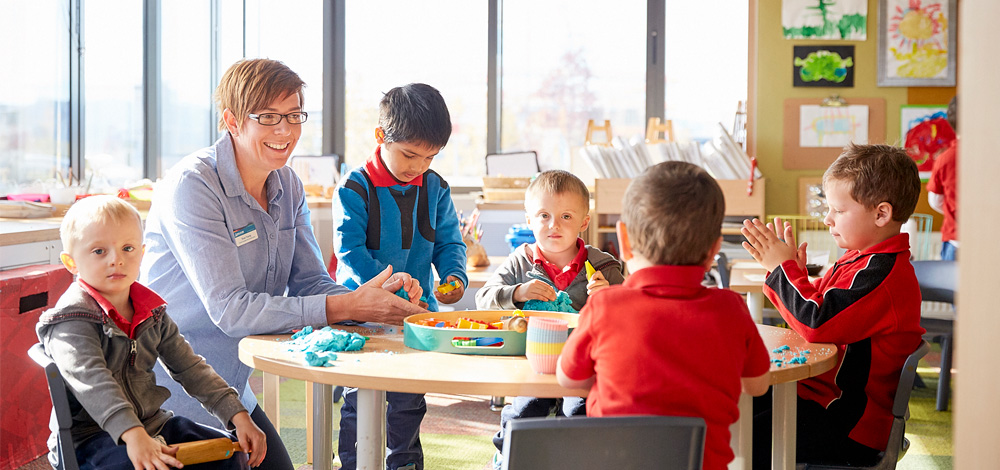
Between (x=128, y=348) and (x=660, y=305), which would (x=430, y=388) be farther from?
(x=128, y=348)

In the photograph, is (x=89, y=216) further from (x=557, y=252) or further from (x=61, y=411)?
(x=557, y=252)

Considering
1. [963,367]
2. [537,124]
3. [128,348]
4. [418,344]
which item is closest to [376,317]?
[418,344]

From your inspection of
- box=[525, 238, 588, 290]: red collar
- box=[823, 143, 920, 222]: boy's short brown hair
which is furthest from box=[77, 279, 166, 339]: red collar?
box=[823, 143, 920, 222]: boy's short brown hair

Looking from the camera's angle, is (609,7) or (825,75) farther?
(609,7)

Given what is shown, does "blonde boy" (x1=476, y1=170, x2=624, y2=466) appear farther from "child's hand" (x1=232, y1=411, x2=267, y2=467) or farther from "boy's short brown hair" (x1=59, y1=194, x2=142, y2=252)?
"boy's short brown hair" (x1=59, y1=194, x2=142, y2=252)

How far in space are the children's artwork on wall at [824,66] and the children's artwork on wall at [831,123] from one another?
15cm

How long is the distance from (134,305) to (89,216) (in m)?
0.19

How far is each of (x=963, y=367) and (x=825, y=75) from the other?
503cm

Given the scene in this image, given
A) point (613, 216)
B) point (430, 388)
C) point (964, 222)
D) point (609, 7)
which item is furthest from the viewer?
point (609, 7)

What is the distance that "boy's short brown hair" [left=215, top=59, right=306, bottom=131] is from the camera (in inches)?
78.3

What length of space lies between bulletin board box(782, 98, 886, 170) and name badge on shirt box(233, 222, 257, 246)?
4.28 m

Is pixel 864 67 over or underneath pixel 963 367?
over

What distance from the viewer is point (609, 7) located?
5.96 metres

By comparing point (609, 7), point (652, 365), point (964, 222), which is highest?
point (609, 7)
